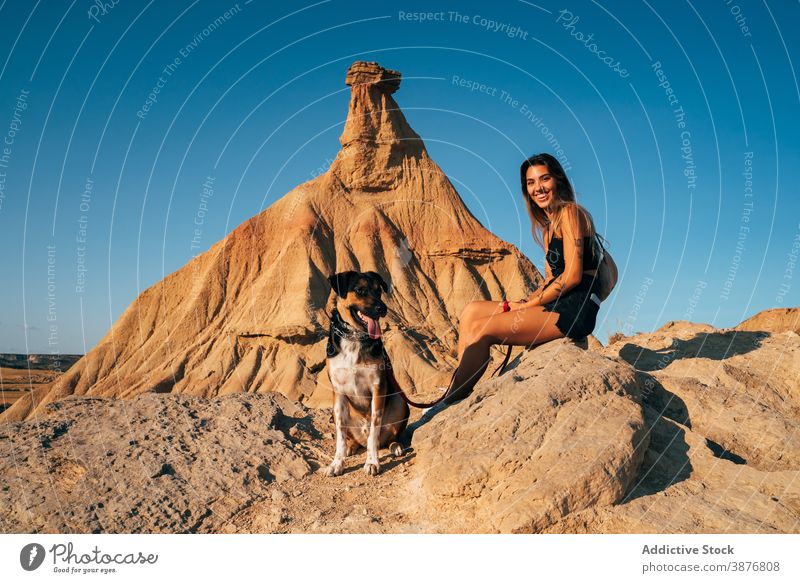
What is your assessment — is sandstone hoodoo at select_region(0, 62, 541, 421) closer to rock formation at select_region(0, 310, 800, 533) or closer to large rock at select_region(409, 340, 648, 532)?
rock formation at select_region(0, 310, 800, 533)

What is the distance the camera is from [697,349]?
941 cm

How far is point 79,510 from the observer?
5781mm

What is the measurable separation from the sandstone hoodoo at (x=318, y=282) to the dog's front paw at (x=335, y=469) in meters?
25.3

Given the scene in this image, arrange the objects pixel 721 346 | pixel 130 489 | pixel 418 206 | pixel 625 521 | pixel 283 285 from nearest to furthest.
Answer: pixel 625 521
pixel 130 489
pixel 721 346
pixel 283 285
pixel 418 206

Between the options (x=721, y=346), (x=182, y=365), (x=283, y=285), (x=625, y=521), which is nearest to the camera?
(x=625, y=521)

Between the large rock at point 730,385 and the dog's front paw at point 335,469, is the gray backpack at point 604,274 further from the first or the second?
the dog's front paw at point 335,469

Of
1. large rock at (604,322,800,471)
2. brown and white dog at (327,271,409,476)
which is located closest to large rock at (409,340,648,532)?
brown and white dog at (327,271,409,476)

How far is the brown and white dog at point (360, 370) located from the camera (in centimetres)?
680

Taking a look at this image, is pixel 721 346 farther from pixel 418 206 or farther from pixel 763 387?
pixel 418 206

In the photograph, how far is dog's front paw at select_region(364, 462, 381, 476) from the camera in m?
6.55

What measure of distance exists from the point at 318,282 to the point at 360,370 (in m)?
33.6

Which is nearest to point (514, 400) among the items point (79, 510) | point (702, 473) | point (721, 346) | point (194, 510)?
point (702, 473)

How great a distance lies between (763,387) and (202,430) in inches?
278

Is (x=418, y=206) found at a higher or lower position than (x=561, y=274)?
higher
